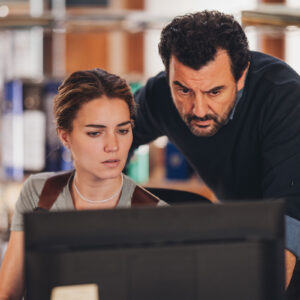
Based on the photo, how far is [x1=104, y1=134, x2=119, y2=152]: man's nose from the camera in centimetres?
117

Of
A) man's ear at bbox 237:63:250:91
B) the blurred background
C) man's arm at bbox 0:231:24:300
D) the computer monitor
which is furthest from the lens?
the blurred background

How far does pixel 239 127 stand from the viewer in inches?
58.6

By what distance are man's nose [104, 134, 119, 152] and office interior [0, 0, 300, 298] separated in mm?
1301

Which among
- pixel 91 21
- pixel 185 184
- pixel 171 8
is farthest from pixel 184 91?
pixel 171 8

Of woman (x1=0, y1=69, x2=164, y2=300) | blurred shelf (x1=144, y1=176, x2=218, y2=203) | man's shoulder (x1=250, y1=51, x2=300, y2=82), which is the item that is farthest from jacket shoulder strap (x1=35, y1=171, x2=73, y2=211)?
blurred shelf (x1=144, y1=176, x2=218, y2=203)

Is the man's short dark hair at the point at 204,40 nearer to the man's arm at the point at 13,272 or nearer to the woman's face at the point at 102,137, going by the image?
the woman's face at the point at 102,137

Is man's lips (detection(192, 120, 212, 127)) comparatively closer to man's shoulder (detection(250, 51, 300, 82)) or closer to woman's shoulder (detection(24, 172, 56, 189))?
man's shoulder (detection(250, 51, 300, 82))

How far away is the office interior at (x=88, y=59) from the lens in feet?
8.46

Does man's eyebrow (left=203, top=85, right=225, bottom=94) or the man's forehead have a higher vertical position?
the man's forehead

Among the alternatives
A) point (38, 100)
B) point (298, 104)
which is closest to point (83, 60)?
point (38, 100)

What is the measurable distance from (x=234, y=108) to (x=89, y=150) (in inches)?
20.0

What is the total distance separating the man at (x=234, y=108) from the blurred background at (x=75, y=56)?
0.47 meters

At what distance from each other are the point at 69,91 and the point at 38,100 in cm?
136

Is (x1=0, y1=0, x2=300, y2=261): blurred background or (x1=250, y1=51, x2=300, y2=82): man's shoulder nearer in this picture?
(x1=250, y1=51, x2=300, y2=82): man's shoulder
